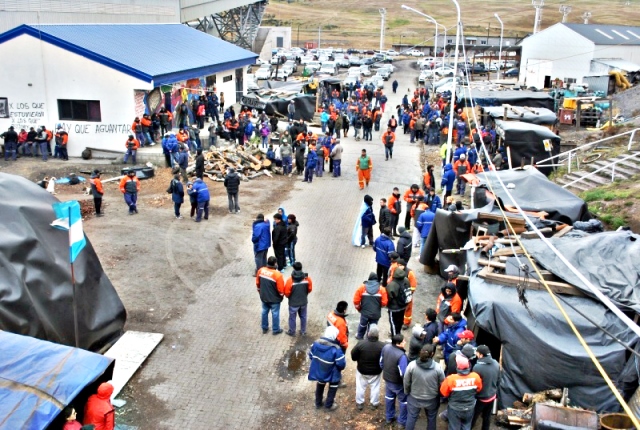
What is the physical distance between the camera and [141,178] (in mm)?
22828

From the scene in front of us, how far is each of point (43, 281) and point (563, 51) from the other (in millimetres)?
48598

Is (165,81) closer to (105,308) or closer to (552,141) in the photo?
(552,141)

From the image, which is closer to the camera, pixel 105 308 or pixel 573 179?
pixel 105 308

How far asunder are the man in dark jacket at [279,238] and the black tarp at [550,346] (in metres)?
5.56

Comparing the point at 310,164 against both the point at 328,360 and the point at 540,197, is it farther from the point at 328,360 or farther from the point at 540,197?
the point at 328,360

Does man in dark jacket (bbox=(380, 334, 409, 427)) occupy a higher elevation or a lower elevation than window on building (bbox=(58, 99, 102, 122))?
lower

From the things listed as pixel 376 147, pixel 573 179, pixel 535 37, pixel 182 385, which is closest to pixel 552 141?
pixel 573 179

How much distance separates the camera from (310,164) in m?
23.0

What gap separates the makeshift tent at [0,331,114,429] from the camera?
7015 mm

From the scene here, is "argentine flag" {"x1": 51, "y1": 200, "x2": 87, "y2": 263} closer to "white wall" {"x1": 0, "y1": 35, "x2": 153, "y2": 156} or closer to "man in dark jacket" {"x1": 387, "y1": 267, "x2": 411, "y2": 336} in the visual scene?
"man in dark jacket" {"x1": 387, "y1": 267, "x2": 411, "y2": 336}

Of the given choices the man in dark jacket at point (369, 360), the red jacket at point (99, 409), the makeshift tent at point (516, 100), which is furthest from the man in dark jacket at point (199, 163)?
the makeshift tent at point (516, 100)

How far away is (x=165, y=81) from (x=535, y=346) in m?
21.0

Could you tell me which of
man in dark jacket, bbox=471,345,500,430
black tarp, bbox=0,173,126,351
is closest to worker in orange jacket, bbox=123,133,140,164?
black tarp, bbox=0,173,126,351

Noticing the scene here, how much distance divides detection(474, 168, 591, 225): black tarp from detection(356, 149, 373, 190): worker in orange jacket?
6.14 meters
